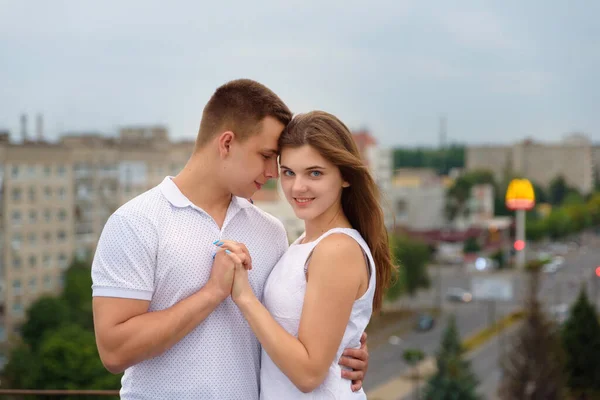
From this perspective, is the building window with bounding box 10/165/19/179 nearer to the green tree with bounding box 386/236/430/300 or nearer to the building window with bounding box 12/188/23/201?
the building window with bounding box 12/188/23/201

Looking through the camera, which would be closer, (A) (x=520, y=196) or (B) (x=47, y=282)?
(B) (x=47, y=282)

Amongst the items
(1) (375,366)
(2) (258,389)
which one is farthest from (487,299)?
(2) (258,389)

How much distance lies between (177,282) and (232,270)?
185 millimetres

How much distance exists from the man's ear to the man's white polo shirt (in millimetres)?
197

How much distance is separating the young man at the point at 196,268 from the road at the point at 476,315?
1044 inches

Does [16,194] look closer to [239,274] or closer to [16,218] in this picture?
[16,218]

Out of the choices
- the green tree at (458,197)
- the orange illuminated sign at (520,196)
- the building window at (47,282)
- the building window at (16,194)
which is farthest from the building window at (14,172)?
the green tree at (458,197)

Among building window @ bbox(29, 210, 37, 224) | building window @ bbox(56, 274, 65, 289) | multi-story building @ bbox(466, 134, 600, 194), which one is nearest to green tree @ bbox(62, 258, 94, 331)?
building window @ bbox(56, 274, 65, 289)

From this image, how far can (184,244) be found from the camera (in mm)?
2469

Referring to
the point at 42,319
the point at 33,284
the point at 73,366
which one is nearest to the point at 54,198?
the point at 33,284

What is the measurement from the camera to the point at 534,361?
2562 centimetres

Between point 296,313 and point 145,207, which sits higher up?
point 145,207

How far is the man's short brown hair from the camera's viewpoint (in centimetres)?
A: 253

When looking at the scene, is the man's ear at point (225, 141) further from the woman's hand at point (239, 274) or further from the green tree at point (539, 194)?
the green tree at point (539, 194)
